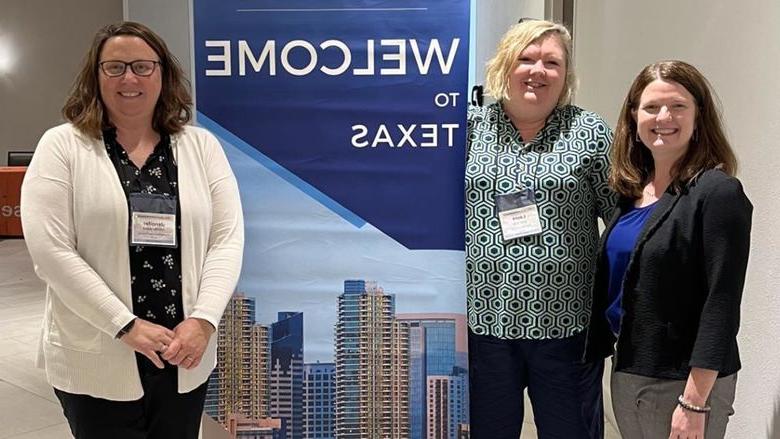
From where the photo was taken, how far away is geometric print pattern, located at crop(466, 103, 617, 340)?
1.82 meters

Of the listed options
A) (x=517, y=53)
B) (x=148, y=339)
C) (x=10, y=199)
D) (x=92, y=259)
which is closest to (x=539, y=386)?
(x=517, y=53)

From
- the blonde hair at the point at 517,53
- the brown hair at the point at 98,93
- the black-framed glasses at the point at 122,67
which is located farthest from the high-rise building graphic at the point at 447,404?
the black-framed glasses at the point at 122,67

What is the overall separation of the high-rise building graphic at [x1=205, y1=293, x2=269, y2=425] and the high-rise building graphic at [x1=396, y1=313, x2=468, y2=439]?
0.44 meters

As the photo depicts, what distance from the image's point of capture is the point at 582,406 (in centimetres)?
190

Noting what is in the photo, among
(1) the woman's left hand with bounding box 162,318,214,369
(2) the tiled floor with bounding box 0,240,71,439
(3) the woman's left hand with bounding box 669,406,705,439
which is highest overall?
(1) the woman's left hand with bounding box 162,318,214,369

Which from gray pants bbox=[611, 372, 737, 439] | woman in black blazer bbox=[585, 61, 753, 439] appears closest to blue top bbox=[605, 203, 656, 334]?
woman in black blazer bbox=[585, 61, 753, 439]

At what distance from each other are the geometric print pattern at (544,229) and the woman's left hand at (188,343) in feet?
2.33

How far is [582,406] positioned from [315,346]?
800mm

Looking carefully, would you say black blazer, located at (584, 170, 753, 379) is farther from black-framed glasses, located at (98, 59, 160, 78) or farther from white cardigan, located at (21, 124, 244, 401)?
black-framed glasses, located at (98, 59, 160, 78)

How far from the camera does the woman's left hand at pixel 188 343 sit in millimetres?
1636

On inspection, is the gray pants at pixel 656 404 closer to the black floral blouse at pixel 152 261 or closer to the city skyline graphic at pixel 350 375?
the city skyline graphic at pixel 350 375

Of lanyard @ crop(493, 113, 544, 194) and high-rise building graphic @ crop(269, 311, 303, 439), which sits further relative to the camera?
high-rise building graphic @ crop(269, 311, 303, 439)

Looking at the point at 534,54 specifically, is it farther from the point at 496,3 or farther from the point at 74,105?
the point at 74,105

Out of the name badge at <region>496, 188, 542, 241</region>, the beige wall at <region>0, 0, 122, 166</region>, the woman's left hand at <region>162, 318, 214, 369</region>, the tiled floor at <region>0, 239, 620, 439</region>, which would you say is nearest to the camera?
the woman's left hand at <region>162, 318, 214, 369</region>
